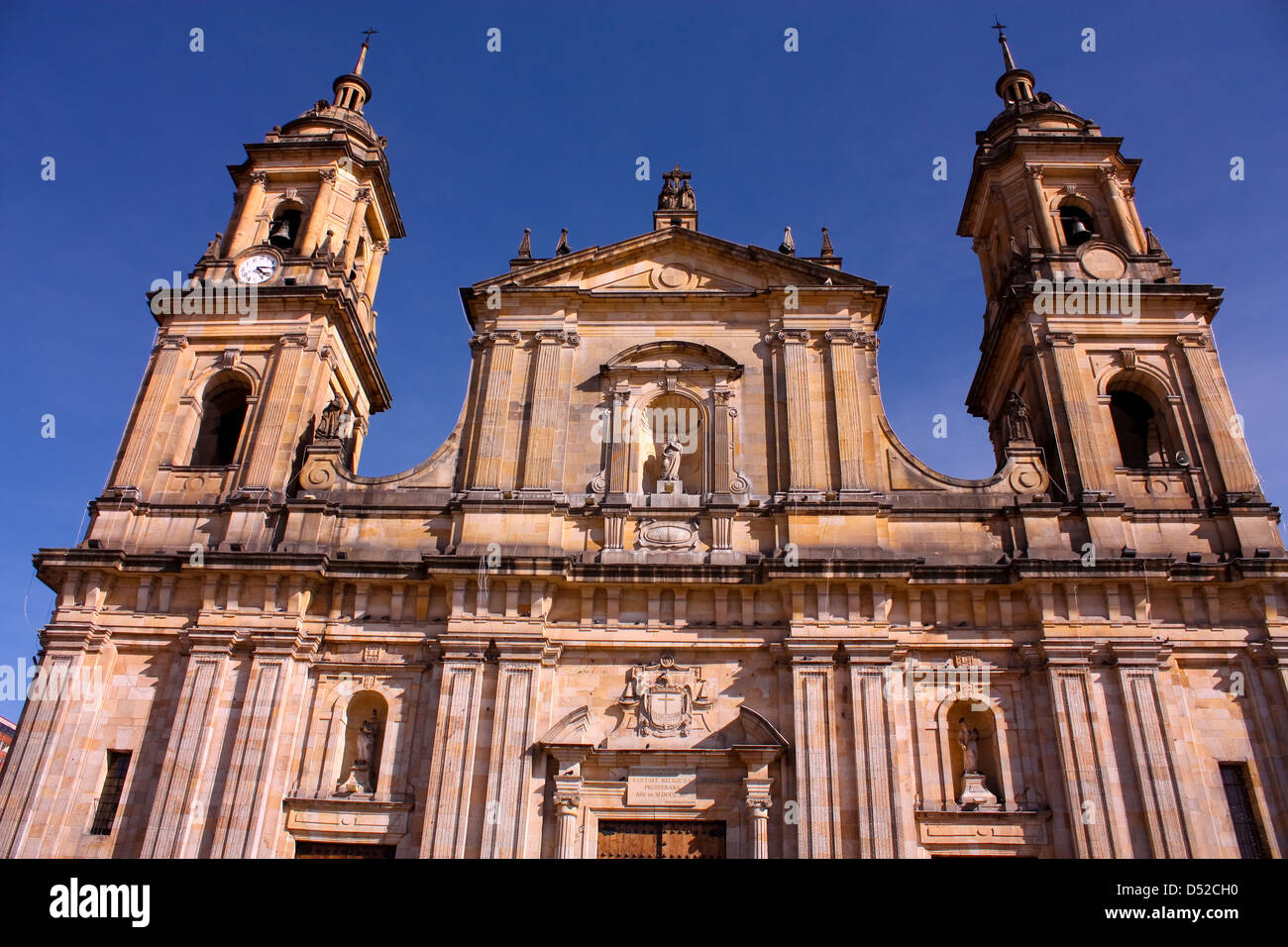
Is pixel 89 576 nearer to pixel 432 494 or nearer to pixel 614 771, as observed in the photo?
pixel 432 494

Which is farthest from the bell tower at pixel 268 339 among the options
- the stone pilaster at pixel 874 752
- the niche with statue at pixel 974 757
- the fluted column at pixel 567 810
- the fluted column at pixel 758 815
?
the niche with statue at pixel 974 757

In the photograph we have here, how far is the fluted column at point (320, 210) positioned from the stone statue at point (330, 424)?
15.2 ft

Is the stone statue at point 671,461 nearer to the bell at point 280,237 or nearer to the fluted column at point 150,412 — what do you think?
the fluted column at point 150,412

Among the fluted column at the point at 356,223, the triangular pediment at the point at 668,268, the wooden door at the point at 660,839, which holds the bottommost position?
the wooden door at the point at 660,839

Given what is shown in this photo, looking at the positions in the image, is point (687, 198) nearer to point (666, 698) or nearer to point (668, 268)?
point (668, 268)

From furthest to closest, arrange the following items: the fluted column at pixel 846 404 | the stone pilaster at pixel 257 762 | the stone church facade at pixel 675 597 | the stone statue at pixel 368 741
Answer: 1. the fluted column at pixel 846 404
2. the stone statue at pixel 368 741
3. the stone church facade at pixel 675 597
4. the stone pilaster at pixel 257 762

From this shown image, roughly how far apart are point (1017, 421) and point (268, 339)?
1626 centimetres

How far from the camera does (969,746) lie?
17.2 metres

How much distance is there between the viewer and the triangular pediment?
864 inches

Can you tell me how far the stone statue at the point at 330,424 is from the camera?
20.7m

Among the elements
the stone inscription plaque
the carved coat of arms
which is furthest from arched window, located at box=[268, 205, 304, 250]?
the stone inscription plaque

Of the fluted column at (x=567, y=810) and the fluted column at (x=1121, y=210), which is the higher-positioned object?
the fluted column at (x=1121, y=210)
